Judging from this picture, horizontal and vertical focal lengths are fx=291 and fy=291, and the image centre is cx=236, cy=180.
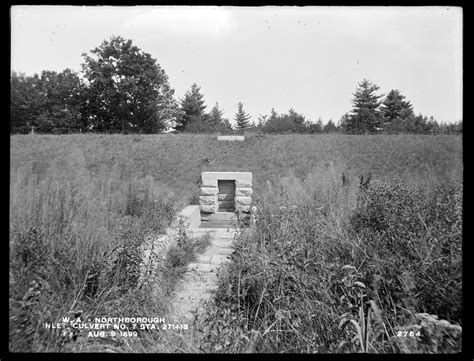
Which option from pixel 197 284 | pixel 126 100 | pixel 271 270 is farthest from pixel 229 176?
pixel 126 100

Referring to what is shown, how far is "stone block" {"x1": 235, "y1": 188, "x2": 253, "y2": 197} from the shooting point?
6535 millimetres

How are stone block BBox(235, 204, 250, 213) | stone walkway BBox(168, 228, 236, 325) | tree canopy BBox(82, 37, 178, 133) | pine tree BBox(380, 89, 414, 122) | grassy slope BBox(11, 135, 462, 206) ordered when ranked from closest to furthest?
stone walkway BBox(168, 228, 236, 325)
stone block BBox(235, 204, 250, 213)
grassy slope BBox(11, 135, 462, 206)
tree canopy BBox(82, 37, 178, 133)
pine tree BBox(380, 89, 414, 122)

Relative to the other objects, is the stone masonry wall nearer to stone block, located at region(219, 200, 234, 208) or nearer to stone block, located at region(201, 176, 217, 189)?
stone block, located at region(201, 176, 217, 189)

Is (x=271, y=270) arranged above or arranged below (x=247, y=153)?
below

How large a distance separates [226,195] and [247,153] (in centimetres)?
491

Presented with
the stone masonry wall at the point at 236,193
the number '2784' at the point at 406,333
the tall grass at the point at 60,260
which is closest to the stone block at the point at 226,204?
the stone masonry wall at the point at 236,193

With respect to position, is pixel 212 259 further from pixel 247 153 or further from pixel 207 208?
pixel 247 153

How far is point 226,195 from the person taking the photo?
6.87 meters

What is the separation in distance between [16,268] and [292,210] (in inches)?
117

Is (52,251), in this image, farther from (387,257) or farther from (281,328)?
(387,257)

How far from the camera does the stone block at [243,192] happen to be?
654 centimetres

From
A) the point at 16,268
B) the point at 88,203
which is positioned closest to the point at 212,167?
the point at 88,203

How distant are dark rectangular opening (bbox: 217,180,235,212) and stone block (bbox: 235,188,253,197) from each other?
306 millimetres

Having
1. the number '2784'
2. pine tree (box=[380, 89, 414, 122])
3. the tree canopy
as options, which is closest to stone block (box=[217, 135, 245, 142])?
the tree canopy
